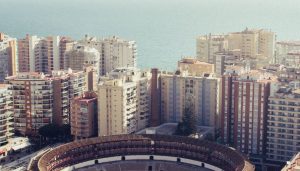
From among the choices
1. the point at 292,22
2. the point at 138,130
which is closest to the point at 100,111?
the point at 138,130

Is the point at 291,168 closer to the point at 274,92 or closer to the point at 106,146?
the point at 274,92

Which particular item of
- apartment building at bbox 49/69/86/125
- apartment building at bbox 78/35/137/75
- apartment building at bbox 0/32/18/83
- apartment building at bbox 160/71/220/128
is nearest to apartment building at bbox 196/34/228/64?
apartment building at bbox 78/35/137/75


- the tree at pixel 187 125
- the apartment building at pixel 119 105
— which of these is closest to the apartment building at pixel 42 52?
the apartment building at pixel 119 105

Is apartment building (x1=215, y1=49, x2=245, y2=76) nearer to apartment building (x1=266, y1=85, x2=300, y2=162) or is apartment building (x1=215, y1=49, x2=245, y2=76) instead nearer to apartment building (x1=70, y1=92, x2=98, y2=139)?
apartment building (x1=70, y1=92, x2=98, y2=139)

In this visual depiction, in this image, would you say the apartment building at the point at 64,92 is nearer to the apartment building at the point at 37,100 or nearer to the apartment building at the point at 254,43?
the apartment building at the point at 37,100

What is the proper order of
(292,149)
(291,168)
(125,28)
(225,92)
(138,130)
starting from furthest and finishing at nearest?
(125,28)
(138,130)
(225,92)
(292,149)
(291,168)

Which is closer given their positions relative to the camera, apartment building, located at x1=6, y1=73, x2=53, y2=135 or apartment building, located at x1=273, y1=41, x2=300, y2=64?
apartment building, located at x1=6, y1=73, x2=53, y2=135
